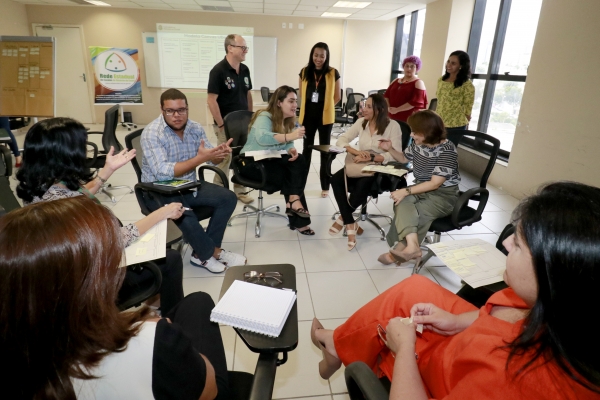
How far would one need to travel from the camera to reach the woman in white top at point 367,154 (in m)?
2.94

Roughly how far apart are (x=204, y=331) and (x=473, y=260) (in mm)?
1198

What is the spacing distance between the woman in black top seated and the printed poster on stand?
27.4 feet

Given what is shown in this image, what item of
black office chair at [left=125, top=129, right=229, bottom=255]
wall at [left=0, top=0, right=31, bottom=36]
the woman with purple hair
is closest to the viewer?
black office chair at [left=125, top=129, right=229, bottom=255]

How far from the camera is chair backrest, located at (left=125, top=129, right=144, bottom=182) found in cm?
234

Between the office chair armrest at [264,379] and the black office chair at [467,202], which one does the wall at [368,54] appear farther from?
the office chair armrest at [264,379]

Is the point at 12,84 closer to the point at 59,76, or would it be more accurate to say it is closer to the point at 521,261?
the point at 59,76

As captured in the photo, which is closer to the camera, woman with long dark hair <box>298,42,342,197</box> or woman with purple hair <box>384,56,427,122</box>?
woman with long dark hair <box>298,42,342,197</box>

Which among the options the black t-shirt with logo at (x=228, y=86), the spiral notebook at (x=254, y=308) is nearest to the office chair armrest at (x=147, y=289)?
the spiral notebook at (x=254, y=308)

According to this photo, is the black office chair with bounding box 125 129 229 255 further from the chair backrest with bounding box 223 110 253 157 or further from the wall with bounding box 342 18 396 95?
the wall with bounding box 342 18 396 95

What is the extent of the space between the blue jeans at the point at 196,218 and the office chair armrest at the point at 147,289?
0.74m

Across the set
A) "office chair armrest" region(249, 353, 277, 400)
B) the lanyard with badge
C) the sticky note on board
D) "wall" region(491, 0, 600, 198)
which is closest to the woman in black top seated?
"office chair armrest" region(249, 353, 277, 400)

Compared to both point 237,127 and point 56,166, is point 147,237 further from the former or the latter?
point 237,127

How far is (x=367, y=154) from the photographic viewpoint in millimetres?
2934

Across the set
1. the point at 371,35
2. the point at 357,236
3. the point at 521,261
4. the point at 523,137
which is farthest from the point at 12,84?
the point at 371,35
